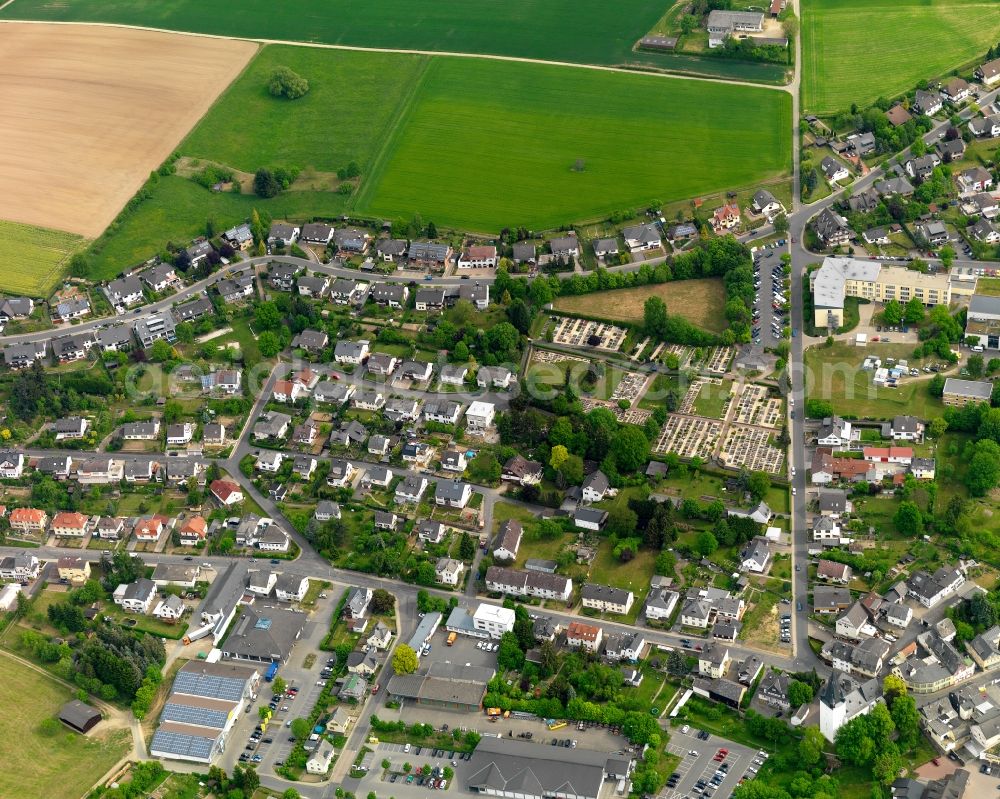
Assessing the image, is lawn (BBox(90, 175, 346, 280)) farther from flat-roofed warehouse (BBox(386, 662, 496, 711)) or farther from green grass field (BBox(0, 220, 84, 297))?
flat-roofed warehouse (BBox(386, 662, 496, 711))

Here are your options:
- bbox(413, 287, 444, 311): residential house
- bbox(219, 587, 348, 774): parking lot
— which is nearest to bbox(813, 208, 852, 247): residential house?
bbox(413, 287, 444, 311): residential house

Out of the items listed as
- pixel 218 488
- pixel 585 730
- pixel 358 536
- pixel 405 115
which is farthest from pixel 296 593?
pixel 405 115

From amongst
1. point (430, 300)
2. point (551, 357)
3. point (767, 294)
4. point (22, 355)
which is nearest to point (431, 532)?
point (551, 357)

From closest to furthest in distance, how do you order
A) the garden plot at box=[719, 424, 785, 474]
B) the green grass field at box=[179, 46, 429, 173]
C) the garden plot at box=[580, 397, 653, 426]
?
the garden plot at box=[719, 424, 785, 474], the garden plot at box=[580, 397, 653, 426], the green grass field at box=[179, 46, 429, 173]

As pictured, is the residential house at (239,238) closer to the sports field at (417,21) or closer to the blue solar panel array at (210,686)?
the sports field at (417,21)

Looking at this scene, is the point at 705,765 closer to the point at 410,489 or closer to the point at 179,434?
the point at 410,489

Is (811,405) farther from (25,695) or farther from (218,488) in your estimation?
(25,695)

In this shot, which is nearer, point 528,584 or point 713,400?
point 528,584
